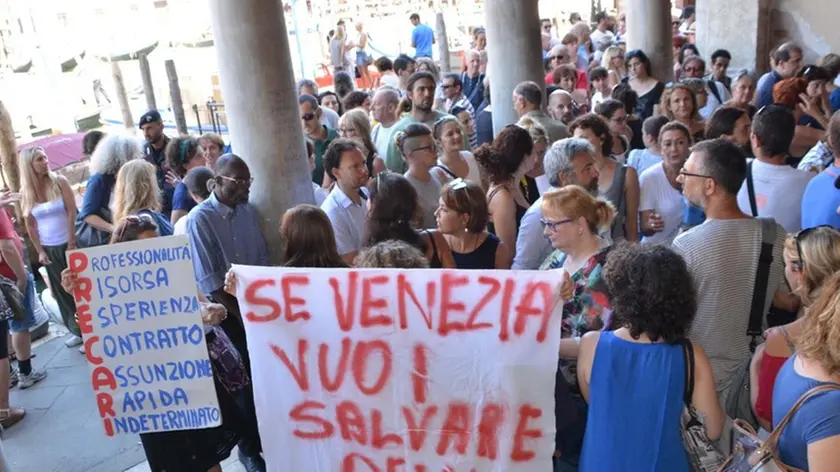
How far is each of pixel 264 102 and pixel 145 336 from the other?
2059mm

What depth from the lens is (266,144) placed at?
4859mm

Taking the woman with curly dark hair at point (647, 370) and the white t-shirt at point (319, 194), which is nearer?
the woman with curly dark hair at point (647, 370)

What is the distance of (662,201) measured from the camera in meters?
4.57

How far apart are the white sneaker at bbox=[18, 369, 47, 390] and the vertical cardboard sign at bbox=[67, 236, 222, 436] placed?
2.64 meters

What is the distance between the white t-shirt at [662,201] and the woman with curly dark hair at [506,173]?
0.74 m

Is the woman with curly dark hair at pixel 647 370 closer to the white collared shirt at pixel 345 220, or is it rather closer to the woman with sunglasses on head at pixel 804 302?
the woman with sunglasses on head at pixel 804 302

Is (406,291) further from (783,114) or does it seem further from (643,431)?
(783,114)

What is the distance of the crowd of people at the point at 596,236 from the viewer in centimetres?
250

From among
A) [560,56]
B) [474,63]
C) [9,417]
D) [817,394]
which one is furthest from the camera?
[474,63]

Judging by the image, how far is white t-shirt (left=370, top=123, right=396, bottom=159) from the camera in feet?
21.3

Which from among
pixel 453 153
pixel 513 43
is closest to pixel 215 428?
pixel 453 153

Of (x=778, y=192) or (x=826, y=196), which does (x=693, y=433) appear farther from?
(x=778, y=192)

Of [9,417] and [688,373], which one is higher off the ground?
[688,373]

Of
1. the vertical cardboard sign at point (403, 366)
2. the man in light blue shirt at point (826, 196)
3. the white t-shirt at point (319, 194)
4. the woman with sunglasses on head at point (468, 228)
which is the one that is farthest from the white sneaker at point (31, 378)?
the man in light blue shirt at point (826, 196)
